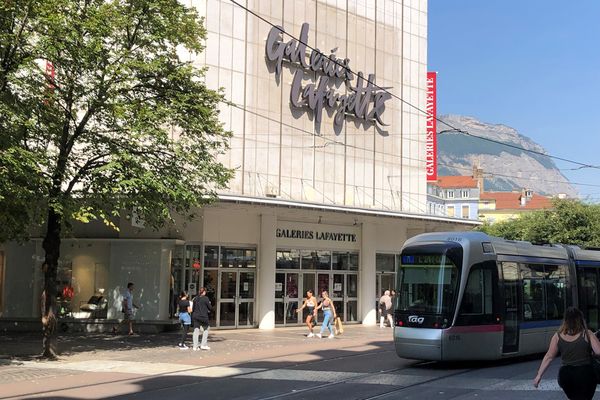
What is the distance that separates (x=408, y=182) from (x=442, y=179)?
105 metres

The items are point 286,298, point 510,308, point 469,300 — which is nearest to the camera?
point 469,300

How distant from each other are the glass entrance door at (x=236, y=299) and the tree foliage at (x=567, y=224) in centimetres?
2502

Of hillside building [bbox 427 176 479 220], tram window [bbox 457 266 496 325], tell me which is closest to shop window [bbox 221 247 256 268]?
tram window [bbox 457 266 496 325]

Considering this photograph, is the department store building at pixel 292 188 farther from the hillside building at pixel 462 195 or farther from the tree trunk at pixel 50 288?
the hillside building at pixel 462 195

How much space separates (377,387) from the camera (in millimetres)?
11508

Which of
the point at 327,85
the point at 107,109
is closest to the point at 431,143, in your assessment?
the point at 327,85

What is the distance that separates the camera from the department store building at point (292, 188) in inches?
985

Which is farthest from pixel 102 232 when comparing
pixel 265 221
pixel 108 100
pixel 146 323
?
pixel 108 100

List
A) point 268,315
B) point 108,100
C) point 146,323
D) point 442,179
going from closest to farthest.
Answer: point 108,100 < point 146,323 < point 268,315 < point 442,179

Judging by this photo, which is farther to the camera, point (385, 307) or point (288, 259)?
point (385, 307)

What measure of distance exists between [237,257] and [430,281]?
13238mm

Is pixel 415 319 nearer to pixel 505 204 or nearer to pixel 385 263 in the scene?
pixel 385 263

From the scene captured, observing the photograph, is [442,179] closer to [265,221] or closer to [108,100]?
[265,221]

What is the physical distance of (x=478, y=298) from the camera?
1412cm
